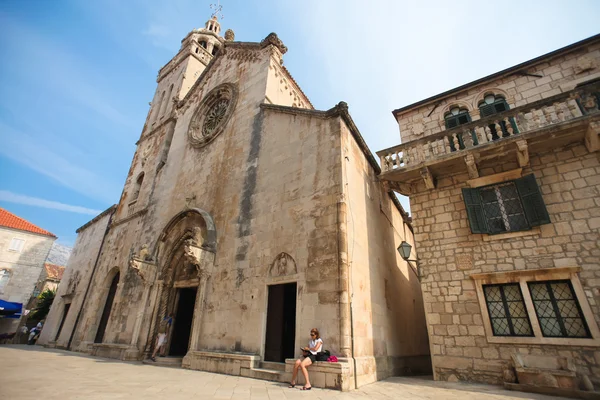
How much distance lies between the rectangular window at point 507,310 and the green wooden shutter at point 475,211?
157 centimetres

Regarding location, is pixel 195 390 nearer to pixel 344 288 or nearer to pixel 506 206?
pixel 344 288

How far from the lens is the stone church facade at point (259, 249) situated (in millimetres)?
7180

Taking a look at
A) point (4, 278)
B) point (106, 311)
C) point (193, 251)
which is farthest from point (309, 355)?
point (4, 278)

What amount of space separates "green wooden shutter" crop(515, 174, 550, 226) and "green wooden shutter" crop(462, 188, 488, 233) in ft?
3.23

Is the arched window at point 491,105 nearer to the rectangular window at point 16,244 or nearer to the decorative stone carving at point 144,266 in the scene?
the decorative stone carving at point 144,266

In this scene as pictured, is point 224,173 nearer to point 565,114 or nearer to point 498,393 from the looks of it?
point 498,393

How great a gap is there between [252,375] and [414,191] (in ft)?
24.0

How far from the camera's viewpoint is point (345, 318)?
6.36 m

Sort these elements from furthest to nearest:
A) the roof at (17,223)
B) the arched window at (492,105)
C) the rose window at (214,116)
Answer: the roof at (17,223) < the rose window at (214,116) < the arched window at (492,105)

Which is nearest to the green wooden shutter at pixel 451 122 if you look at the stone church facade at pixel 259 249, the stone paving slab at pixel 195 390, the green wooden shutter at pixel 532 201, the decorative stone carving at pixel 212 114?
the stone church facade at pixel 259 249

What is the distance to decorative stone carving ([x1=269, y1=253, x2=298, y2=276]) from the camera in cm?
768

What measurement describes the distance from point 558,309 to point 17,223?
3840 cm

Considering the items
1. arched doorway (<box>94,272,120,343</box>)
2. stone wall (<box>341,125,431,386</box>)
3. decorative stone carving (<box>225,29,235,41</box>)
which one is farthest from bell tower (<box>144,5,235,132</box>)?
stone wall (<box>341,125,431,386</box>)

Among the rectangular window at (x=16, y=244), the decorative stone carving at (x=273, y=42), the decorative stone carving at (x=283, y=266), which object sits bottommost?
the decorative stone carving at (x=283, y=266)
